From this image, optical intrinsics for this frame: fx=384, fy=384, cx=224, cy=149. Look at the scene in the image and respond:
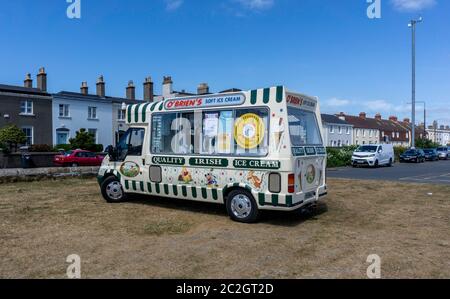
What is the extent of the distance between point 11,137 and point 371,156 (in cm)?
2860

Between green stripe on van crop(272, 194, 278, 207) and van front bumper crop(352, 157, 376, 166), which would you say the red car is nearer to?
van front bumper crop(352, 157, 376, 166)

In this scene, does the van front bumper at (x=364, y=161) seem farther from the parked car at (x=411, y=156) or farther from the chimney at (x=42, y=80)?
the chimney at (x=42, y=80)

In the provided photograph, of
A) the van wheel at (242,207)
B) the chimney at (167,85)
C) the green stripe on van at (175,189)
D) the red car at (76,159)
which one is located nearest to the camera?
the van wheel at (242,207)

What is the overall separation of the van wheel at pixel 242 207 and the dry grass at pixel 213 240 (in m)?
0.22

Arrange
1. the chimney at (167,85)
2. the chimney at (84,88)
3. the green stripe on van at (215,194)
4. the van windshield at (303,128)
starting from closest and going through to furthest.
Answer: the van windshield at (303,128) → the green stripe on van at (215,194) → the chimney at (167,85) → the chimney at (84,88)

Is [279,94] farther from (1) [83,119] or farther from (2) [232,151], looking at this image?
(1) [83,119]

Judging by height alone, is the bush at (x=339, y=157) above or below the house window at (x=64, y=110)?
below

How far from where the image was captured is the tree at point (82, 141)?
36031mm

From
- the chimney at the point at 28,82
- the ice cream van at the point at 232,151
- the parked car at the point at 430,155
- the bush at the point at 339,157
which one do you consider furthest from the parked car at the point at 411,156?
the chimney at the point at 28,82

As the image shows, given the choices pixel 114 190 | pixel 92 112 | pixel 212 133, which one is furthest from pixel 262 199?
pixel 92 112

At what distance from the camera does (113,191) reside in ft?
34.6
